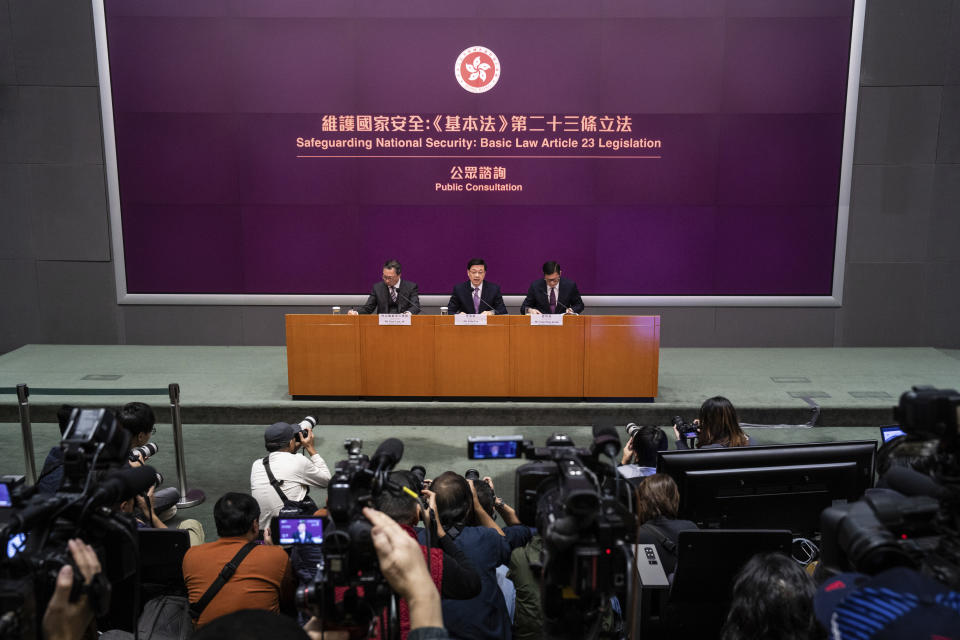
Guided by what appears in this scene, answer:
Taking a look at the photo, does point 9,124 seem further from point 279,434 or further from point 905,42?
point 905,42

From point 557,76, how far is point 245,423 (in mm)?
5333

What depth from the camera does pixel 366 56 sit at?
8.81 m

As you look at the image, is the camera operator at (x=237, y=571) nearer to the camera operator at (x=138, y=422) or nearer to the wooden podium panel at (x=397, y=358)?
the camera operator at (x=138, y=422)

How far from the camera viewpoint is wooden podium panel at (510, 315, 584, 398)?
6777 mm

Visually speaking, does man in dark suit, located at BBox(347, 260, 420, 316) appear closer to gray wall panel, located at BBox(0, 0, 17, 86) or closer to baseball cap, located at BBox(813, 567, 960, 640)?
gray wall panel, located at BBox(0, 0, 17, 86)

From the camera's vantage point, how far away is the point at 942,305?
9.13 meters

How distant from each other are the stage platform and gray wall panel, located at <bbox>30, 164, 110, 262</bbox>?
1.27 m

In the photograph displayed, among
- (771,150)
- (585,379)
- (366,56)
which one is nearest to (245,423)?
(585,379)

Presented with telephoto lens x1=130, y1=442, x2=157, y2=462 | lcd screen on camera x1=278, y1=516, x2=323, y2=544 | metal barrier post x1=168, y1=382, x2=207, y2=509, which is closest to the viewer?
lcd screen on camera x1=278, y1=516, x2=323, y2=544

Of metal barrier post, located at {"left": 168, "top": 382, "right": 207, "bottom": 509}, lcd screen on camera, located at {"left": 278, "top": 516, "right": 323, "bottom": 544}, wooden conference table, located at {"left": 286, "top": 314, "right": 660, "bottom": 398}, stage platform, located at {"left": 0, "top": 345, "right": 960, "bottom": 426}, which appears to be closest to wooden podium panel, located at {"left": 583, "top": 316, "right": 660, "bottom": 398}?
wooden conference table, located at {"left": 286, "top": 314, "right": 660, "bottom": 398}

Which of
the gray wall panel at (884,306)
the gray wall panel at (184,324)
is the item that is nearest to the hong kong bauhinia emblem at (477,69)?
the gray wall panel at (184,324)

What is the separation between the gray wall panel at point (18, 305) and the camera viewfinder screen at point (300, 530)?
27.2 feet

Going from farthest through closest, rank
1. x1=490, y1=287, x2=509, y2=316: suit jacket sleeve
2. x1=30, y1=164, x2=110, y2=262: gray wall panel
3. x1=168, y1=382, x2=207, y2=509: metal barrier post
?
x1=30, y1=164, x2=110, y2=262: gray wall panel → x1=490, y1=287, x2=509, y2=316: suit jacket sleeve → x1=168, y1=382, x2=207, y2=509: metal barrier post

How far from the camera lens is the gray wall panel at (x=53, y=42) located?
873 centimetres
